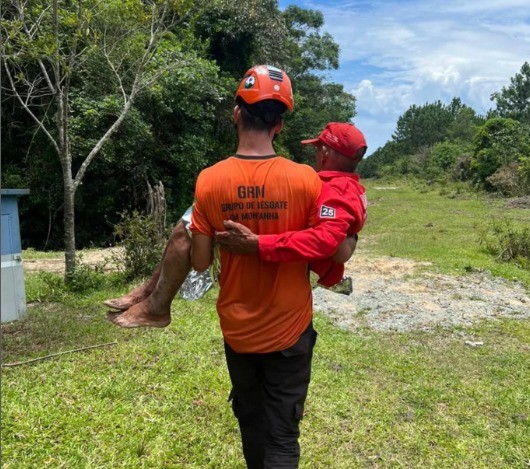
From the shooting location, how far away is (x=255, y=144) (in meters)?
1.90

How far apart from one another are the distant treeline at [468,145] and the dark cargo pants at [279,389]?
23779 millimetres

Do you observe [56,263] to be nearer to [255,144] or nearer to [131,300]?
[131,300]

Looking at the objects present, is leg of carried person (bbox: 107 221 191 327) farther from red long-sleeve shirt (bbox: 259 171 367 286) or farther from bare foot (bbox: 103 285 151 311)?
red long-sleeve shirt (bbox: 259 171 367 286)

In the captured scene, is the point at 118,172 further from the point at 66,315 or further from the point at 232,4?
the point at 66,315

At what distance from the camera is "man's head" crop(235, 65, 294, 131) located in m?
1.87

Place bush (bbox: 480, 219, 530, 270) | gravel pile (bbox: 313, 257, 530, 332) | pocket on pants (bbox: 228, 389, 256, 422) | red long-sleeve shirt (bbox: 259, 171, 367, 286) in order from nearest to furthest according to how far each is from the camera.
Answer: red long-sleeve shirt (bbox: 259, 171, 367, 286)
pocket on pants (bbox: 228, 389, 256, 422)
gravel pile (bbox: 313, 257, 530, 332)
bush (bbox: 480, 219, 530, 270)

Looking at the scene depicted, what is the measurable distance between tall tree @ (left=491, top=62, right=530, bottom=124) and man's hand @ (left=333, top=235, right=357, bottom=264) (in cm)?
5332

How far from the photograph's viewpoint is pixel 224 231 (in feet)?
6.16

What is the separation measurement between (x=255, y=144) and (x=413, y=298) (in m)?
5.83

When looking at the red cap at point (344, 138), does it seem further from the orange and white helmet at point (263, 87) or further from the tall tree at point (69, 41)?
the tall tree at point (69, 41)

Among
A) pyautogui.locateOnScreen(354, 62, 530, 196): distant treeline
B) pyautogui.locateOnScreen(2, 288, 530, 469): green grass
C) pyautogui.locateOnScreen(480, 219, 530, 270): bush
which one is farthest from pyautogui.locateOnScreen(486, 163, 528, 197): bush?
pyautogui.locateOnScreen(2, 288, 530, 469): green grass

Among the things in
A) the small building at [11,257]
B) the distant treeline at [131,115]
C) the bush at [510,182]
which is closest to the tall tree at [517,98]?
the bush at [510,182]

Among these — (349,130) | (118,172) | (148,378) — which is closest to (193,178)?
(118,172)

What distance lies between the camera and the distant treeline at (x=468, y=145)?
2688 centimetres
